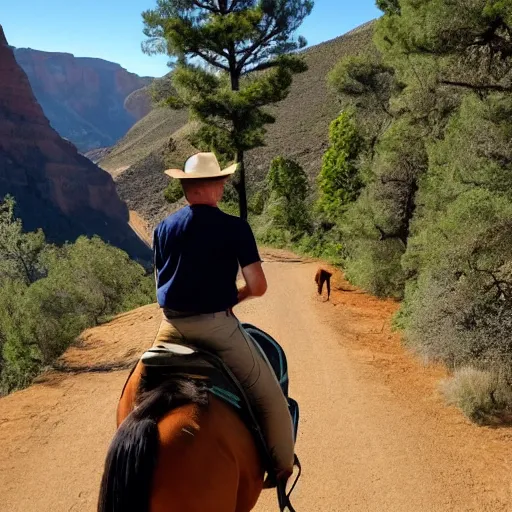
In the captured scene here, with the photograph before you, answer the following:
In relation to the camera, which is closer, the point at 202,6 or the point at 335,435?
the point at 335,435

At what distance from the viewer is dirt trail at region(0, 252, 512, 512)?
531cm

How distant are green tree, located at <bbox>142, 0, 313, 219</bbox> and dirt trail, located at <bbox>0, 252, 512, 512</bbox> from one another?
1030 centimetres

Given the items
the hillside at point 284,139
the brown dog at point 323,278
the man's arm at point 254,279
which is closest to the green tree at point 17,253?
the hillside at point 284,139

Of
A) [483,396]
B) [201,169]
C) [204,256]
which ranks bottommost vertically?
[483,396]

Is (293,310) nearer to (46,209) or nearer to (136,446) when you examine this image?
(136,446)

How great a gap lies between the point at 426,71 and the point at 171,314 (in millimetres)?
8539

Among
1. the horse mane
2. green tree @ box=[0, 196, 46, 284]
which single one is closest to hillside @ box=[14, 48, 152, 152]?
green tree @ box=[0, 196, 46, 284]

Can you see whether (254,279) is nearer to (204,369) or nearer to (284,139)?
(204,369)

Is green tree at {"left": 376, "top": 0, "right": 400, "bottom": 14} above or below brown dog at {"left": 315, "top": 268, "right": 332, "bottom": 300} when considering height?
above

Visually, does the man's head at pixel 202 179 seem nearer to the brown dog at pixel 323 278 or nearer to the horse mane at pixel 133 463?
the horse mane at pixel 133 463

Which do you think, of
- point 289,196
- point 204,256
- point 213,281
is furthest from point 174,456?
point 289,196

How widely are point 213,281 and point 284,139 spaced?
46.1 metres

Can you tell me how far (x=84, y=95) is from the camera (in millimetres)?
180875

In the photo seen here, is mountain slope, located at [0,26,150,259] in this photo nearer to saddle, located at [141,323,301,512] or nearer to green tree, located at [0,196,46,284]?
green tree, located at [0,196,46,284]
